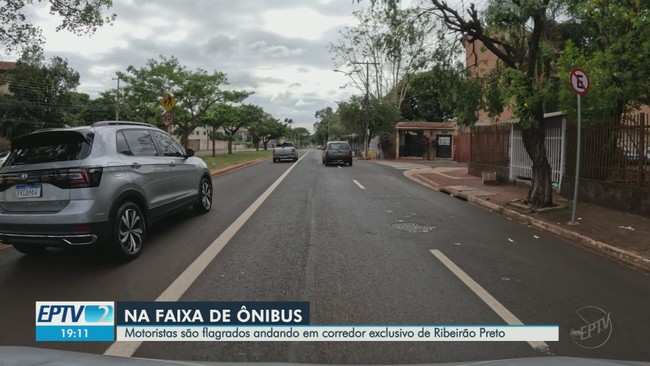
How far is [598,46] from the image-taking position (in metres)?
12.7

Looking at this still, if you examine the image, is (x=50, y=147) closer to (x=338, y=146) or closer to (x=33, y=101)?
(x=338, y=146)

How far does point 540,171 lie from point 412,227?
403 centimetres

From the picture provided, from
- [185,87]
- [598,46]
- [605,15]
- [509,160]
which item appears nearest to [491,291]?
[605,15]

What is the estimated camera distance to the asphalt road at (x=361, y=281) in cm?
346

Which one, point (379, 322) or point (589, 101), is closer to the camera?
point (379, 322)

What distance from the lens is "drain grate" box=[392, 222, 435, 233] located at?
7.93 metres

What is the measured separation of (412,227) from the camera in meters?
8.20

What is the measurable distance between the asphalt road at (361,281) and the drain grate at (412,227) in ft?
0.24

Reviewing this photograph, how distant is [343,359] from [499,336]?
1.41m

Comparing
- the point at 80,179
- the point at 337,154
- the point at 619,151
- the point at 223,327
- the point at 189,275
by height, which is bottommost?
the point at 223,327

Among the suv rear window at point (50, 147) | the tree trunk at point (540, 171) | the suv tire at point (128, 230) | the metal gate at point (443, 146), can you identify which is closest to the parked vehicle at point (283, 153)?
the metal gate at point (443, 146)

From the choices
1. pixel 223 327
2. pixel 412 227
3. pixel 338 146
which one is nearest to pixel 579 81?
pixel 412 227

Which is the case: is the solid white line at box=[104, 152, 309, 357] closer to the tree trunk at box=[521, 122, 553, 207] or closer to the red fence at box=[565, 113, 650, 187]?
the tree trunk at box=[521, 122, 553, 207]

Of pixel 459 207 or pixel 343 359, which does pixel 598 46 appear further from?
pixel 343 359
